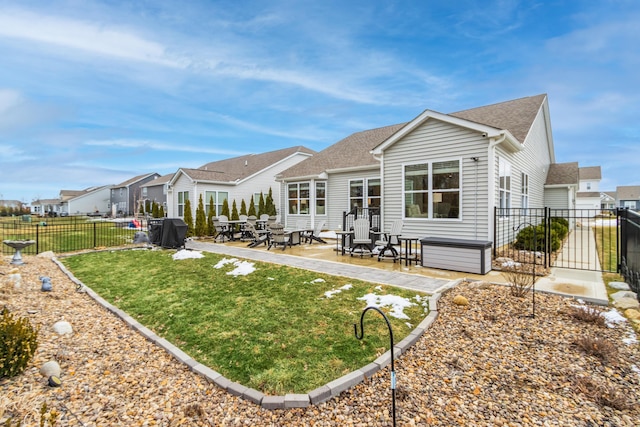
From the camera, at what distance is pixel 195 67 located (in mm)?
14297

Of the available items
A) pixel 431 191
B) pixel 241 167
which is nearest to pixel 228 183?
pixel 241 167

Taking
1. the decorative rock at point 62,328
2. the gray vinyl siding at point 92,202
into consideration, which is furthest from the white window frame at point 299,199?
the gray vinyl siding at point 92,202

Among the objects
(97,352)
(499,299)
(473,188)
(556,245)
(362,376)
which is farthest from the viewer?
(556,245)

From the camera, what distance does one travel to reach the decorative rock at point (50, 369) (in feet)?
10.1

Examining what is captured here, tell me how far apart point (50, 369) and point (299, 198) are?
566 inches

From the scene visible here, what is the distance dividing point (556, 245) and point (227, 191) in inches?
684

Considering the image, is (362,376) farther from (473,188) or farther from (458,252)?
(473,188)

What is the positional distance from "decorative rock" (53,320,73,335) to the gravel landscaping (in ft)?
0.23

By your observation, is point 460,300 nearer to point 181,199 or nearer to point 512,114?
point 512,114

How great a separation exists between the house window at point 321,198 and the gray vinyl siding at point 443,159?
219 inches

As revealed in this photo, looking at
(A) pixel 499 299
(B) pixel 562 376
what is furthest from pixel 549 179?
(B) pixel 562 376

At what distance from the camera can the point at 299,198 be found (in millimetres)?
17172

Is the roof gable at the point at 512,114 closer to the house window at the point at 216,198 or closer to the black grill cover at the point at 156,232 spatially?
the black grill cover at the point at 156,232

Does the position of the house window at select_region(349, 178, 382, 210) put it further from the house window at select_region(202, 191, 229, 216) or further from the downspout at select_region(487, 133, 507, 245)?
the house window at select_region(202, 191, 229, 216)
